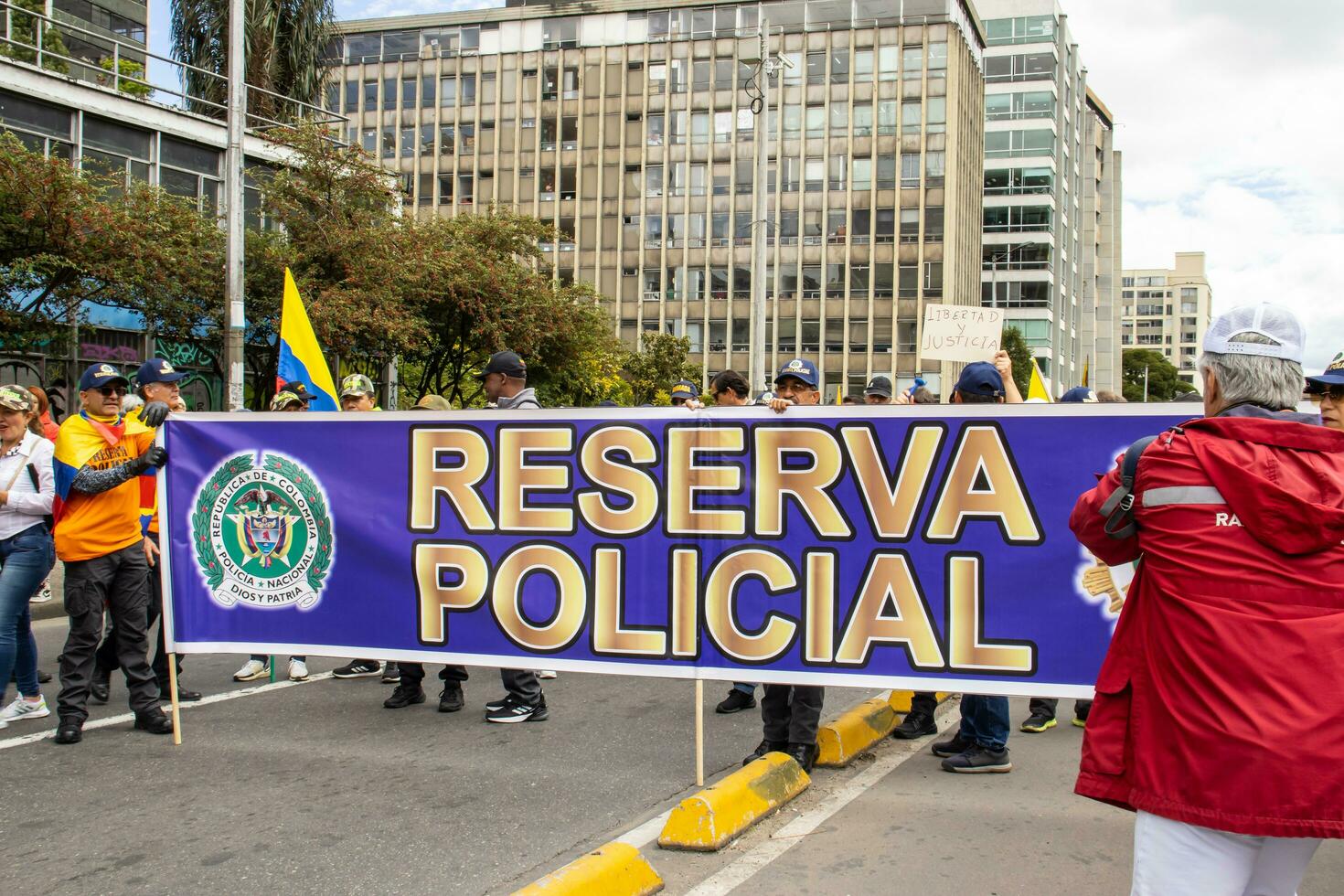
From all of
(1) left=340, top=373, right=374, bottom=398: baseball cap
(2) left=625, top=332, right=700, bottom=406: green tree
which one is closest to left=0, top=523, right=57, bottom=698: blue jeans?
(1) left=340, top=373, right=374, bottom=398: baseball cap

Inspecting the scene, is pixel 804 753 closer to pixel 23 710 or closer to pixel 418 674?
pixel 418 674

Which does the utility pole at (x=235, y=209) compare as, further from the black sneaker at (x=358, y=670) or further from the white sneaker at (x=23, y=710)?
the white sneaker at (x=23, y=710)

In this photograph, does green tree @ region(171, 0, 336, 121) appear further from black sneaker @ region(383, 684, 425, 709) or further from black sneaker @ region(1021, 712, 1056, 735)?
black sneaker @ region(1021, 712, 1056, 735)

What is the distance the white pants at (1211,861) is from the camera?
7.57 feet

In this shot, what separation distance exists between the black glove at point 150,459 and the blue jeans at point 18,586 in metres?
0.98

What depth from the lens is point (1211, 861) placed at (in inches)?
90.9

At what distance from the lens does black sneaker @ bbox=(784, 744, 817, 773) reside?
18.1 feet

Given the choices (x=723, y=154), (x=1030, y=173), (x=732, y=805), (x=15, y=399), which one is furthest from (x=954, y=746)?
(x=1030, y=173)

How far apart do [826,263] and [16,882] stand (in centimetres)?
7029

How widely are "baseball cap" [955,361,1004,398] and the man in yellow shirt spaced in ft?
13.8

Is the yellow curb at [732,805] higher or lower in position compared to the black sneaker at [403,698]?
higher

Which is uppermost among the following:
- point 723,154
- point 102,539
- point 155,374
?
point 723,154

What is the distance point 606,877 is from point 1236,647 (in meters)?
2.38

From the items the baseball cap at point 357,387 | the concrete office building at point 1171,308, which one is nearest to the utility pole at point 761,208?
the baseball cap at point 357,387
